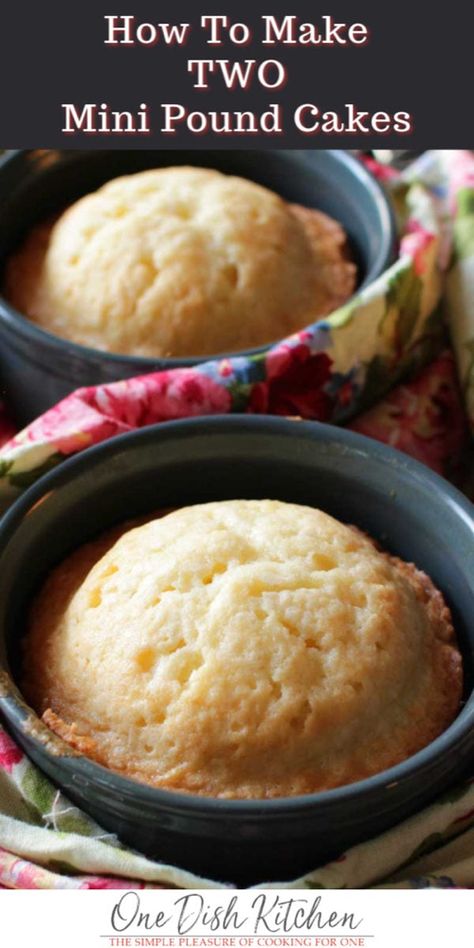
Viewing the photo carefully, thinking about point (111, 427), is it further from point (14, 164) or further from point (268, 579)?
point (14, 164)

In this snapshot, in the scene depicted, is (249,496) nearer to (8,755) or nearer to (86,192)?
(8,755)

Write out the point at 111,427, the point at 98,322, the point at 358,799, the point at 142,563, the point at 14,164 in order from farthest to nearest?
1. the point at 14,164
2. the point at 98,322
3. the point at 111,427
4. the point at 142,563
5. the point at 358,799

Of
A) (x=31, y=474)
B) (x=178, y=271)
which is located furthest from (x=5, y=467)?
(x=178, y=271)

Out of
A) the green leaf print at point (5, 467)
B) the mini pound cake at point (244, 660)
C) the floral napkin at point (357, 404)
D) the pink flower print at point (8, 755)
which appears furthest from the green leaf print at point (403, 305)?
the pink flower print at point (8, 755)
